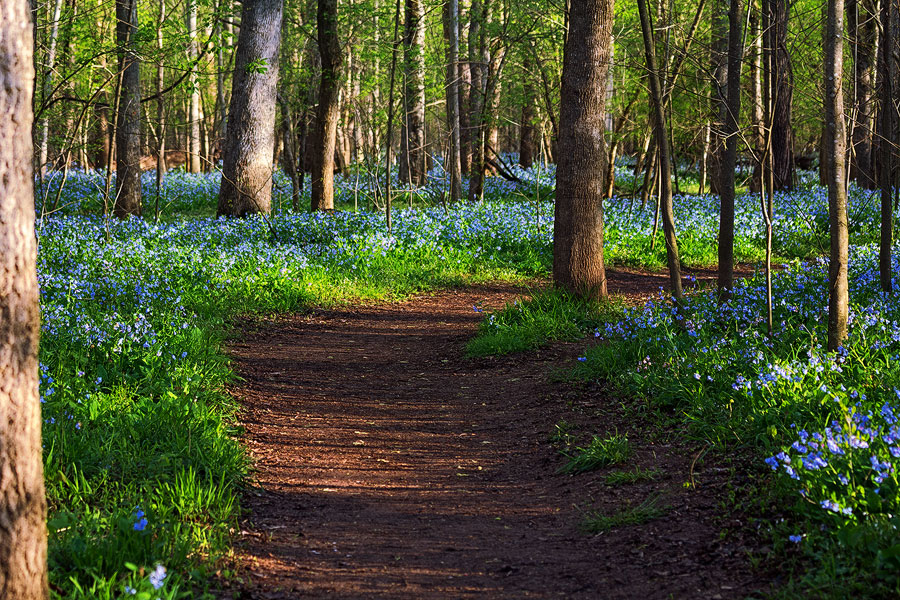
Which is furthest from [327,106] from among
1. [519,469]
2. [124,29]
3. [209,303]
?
[519,469]

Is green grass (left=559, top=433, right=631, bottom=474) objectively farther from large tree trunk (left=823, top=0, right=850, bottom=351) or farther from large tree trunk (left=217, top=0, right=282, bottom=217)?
large tree trunk (left=217, top=0, right=282, bottom=217)

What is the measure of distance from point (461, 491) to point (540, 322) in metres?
3.16

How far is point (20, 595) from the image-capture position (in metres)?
2.50

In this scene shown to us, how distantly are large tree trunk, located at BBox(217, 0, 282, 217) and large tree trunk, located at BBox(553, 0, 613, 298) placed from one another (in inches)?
238

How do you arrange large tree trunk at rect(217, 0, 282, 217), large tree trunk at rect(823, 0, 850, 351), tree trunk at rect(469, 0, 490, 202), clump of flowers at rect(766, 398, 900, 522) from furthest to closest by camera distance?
1. tree trunk at rect(469, 0, 490, 202)
2. large tree trunk at rect(217, 0, 282, 217)
3. large tree trunk at rect(823, 0, 850, 351)
4. clump of flowers at rect(766, 398, 900, 522)

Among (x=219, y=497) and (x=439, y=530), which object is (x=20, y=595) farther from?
(x=439, y=530)

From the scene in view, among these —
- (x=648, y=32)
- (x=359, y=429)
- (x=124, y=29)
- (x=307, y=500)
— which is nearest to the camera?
(x=307, y=500)

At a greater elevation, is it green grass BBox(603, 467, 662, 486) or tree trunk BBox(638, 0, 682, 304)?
tree trunk BBox(638, 0, 682, 304)

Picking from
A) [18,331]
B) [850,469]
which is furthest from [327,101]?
[850,469]

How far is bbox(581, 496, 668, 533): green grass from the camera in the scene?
3.70m

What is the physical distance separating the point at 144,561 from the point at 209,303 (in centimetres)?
513

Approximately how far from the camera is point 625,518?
3.71m

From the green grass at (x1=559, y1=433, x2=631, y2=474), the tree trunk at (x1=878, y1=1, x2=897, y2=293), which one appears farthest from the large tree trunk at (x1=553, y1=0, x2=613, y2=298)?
the green grass at (x1=559, y1=433, x2=631, y2=474)

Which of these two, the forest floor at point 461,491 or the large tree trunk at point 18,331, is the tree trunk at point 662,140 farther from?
the large tree trunk at point 18,331
